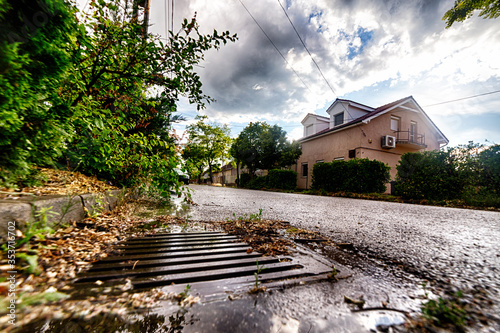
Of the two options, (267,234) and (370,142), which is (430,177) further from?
(267,234)

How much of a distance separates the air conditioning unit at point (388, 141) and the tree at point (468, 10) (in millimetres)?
9938

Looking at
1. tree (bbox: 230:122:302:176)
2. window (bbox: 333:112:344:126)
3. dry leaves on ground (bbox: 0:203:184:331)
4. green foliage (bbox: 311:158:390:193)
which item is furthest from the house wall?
dry leaves on ground (bbox: 0:203:184:331)

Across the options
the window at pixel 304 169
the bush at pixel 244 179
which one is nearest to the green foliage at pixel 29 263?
the window at pixel 304 169

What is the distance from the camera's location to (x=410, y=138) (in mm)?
16359

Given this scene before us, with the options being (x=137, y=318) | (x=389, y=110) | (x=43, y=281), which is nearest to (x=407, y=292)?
(x=137, y=318)

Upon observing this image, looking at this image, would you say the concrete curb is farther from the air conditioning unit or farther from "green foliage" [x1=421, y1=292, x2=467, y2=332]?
the air conditioning unit

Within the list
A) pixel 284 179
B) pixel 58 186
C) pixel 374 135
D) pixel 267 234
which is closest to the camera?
pixel 58 186

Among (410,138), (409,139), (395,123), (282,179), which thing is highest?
(395,123)

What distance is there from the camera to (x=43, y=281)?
1025mm

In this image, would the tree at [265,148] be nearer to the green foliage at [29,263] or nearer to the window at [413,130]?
the window at [413,130]

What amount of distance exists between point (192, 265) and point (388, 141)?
56.2ft

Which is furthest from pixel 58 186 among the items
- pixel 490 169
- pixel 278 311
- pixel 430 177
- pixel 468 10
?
pixel 490 169

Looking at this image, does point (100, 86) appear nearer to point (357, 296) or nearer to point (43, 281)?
point (43, 281)

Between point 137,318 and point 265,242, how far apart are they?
121 cm
